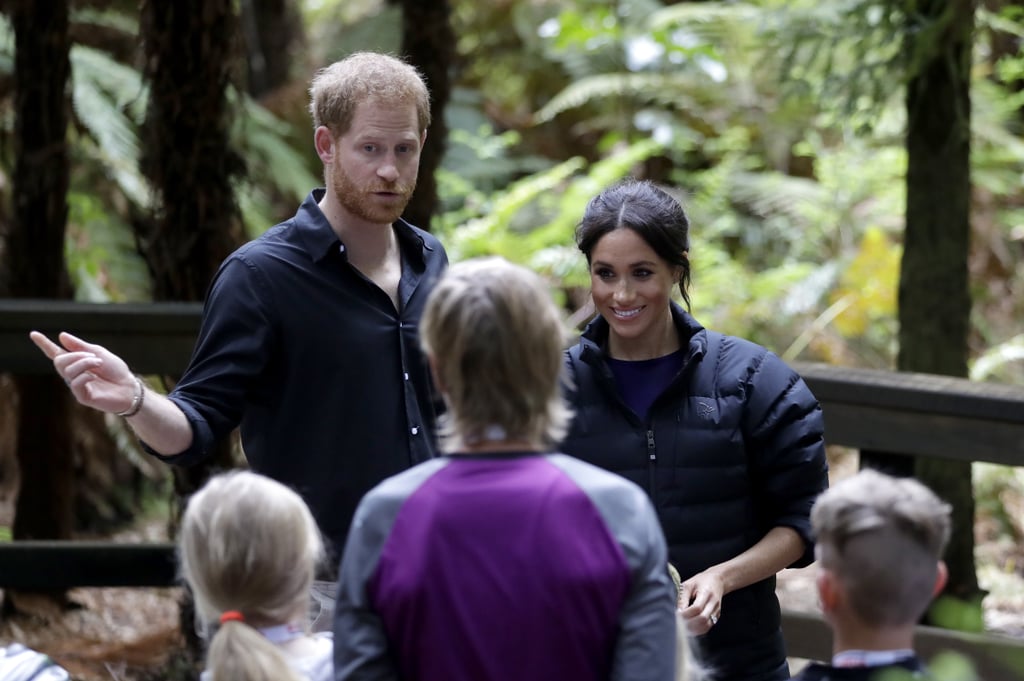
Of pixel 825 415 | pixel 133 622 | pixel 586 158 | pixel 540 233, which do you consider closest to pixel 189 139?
pixel 133 622

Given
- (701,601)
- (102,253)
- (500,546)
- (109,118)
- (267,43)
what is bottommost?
(701,601)

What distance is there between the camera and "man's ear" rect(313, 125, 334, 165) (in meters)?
2.78

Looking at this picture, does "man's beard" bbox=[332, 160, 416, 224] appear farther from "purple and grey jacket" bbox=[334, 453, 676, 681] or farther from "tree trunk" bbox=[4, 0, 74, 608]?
"tree trunk" bbox=[4, 0, 74, 608]

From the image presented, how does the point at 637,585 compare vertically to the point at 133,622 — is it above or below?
above

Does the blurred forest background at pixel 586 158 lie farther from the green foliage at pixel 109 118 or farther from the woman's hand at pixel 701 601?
the woman's hand at pixel 701 601

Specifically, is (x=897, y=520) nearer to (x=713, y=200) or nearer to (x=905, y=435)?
(x=905, y=435)

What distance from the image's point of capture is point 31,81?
15.7 feet

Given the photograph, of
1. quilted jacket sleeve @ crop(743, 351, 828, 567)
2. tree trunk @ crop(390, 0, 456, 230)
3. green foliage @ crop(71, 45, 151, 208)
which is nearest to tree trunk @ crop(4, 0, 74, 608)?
green foliage @ crop(71, 45, 151, 208)

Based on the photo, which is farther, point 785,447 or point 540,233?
point 540,233

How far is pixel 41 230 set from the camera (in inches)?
195

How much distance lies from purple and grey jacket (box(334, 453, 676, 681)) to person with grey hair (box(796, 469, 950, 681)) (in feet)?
0.87

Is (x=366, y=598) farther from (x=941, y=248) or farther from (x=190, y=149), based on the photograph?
(x=941, y=248)

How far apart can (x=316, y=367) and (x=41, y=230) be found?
8.90 ft

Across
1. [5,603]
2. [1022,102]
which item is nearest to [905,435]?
[5,603]
